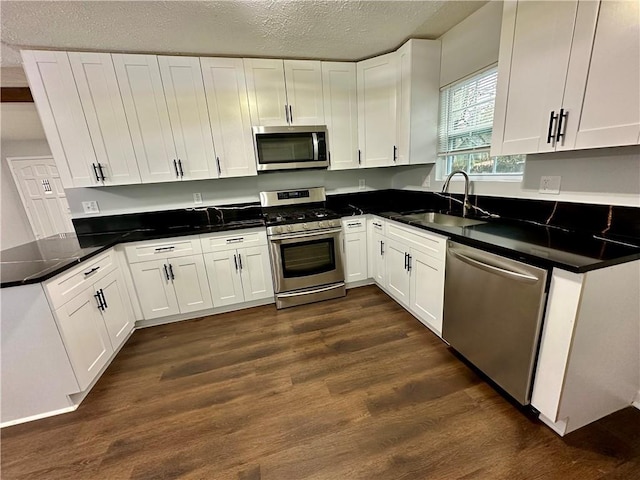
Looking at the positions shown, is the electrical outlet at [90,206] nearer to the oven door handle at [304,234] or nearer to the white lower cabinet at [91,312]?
the white lower cabinet at [91,312]

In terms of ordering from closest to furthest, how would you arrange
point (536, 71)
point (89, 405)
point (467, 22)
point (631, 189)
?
point (631, 189) → point (536, 71) → point (89, 405) → point (467, 22)

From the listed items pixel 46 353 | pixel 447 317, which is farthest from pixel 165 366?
pixel 447 317

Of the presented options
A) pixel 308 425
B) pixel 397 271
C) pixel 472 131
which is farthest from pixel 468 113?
pixel 308 425

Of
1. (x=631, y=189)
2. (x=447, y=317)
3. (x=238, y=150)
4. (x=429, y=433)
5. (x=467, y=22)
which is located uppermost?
(x=467, y=22)

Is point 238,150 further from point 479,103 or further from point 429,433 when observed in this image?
point 429,433

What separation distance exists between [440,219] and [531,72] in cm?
127

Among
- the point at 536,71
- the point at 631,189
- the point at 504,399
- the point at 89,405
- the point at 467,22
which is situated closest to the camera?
the point at 631,189

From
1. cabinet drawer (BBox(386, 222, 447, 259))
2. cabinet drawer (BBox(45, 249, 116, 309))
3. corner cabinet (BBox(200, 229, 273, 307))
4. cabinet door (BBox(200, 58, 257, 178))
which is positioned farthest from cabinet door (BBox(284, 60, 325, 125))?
cabinet drawer (BBox(45, 249, 116, 309))

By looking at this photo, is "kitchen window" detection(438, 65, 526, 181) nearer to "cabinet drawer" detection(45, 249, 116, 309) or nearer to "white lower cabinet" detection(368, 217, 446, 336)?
"white lower cabinet" detection(368, 217, 446, 336)

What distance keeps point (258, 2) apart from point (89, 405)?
116 inches

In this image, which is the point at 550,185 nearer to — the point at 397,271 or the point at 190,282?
the point at 397,271

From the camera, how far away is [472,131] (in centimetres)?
226

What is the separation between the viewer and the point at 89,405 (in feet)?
5.62

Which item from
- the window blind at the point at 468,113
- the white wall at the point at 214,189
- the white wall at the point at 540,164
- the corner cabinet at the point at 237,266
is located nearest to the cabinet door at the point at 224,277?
the corner cabinet at the point at 237,266
